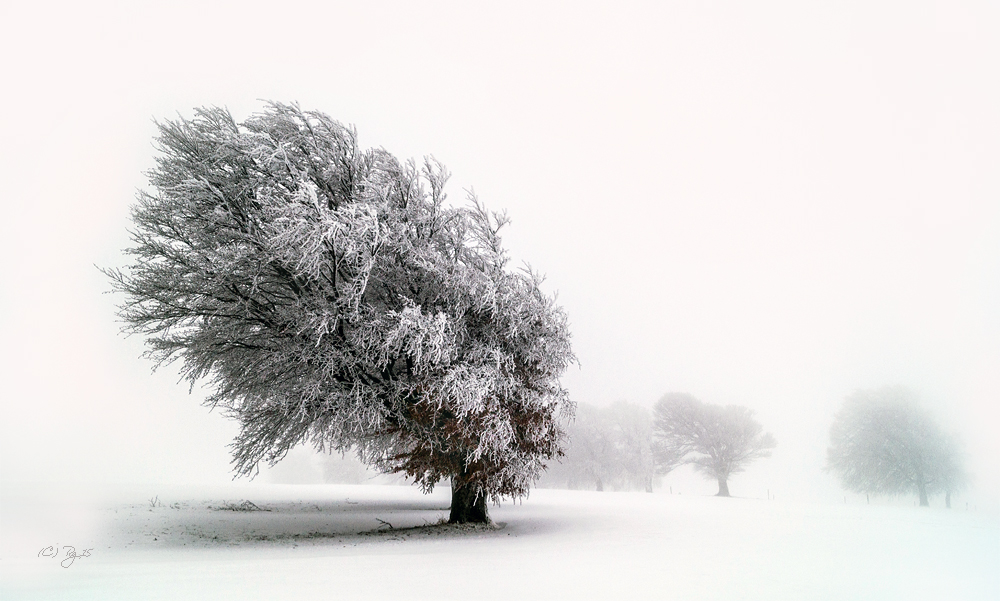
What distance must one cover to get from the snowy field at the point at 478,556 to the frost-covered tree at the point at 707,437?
87.6 feet

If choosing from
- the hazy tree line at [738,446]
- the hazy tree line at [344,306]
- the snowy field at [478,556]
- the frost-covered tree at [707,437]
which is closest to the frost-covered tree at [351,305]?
the hazy tree line at [344,306]

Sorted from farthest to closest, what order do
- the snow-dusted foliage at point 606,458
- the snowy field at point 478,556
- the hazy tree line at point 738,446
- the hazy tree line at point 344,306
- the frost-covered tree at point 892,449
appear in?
the snow-dusted foliage at point 606,458, the hazy tree line at point 738,446, the frost-covered tree at point 892,449, the hazy tree line at point 344,306, the snowy field at point 478,556

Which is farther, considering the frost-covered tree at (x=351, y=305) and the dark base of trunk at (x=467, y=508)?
the dark base of trunk at (x=467, y=508)

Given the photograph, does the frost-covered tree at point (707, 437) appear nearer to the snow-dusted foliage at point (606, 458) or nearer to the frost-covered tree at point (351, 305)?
the snow-dusted foliage at point (606, 458)

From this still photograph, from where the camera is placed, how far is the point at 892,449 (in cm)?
3850

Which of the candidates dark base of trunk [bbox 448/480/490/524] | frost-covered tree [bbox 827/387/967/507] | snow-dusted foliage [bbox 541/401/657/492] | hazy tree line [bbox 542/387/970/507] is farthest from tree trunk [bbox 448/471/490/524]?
frost-covered tree [bbox 827/387/967/507]

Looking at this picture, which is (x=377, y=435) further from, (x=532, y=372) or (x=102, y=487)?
(x=102, y=487)

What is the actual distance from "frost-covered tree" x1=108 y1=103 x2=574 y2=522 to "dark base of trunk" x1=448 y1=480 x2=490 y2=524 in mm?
51

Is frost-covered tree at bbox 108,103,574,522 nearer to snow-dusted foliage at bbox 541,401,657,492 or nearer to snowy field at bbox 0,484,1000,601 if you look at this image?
snowy field at bbox 0,484,1000,601

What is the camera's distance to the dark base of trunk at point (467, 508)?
15.4 meters

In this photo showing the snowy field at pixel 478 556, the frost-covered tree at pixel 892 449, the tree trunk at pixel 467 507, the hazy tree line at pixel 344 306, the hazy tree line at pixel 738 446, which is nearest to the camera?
the snowy field at pixel 478 556

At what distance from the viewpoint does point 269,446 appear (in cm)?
1543

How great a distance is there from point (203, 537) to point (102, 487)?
14.0 metres

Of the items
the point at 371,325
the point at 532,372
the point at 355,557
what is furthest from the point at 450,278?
the point at 355,557
